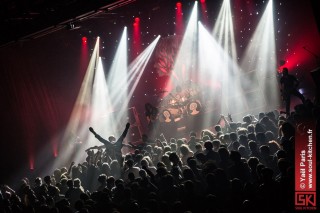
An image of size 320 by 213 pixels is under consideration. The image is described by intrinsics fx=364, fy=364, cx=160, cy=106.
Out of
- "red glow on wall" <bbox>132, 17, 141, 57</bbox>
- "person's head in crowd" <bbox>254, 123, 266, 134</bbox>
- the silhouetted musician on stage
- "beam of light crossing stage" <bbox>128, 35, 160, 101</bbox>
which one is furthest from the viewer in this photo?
"beam of light crossing stage" <bbox>128, 35, 160, 101</bbox>

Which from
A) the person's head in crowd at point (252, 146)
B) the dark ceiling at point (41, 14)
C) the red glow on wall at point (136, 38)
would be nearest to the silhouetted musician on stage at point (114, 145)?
the dark ceiling at point (41, 14)

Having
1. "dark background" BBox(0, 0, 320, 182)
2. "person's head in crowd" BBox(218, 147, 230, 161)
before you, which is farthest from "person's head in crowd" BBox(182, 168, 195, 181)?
"dark background" BBox(0, 0, 320, 182)

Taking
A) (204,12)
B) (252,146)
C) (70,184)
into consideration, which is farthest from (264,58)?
(70,184)

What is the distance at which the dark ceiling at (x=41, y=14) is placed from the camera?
700cm

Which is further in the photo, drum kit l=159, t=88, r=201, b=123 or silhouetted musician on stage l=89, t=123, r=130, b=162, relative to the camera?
drum kit l=159, t=88, r=201, b=123

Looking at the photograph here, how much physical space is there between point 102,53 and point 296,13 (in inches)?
344

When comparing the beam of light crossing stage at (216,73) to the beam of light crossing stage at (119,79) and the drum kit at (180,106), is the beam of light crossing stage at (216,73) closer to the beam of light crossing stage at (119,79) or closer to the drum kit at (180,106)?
the drum kit at (180,106)

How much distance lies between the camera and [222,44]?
15.9 m

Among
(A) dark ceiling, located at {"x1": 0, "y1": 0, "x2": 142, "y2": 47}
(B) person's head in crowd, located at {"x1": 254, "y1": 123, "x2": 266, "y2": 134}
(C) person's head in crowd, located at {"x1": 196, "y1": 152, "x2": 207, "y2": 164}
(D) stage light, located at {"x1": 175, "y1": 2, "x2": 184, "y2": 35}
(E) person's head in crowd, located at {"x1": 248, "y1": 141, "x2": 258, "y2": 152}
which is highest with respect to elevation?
(D) stage light, located at {"x1": 175, "y1": 2, "x2": 184, "y2": 35}

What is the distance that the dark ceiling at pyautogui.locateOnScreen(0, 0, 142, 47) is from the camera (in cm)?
700

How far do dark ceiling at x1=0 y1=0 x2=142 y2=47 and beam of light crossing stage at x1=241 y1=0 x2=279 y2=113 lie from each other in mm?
8482

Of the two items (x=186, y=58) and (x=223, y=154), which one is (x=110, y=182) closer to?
(x=223, y=154)

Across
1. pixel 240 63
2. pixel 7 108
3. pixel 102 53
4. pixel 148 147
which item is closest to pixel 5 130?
pixel 7 108

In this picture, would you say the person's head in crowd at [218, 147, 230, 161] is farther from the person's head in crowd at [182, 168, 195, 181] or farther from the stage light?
the stage light
